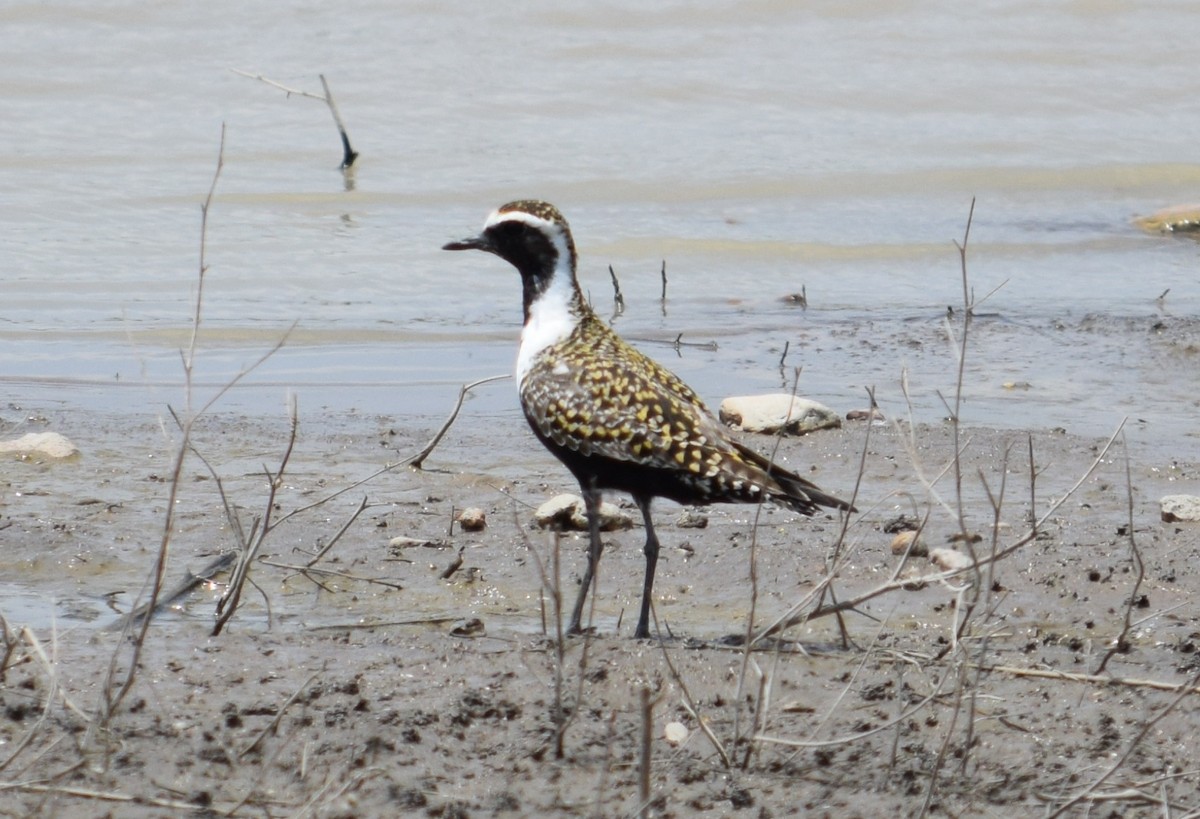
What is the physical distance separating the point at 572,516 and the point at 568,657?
4.98 ft

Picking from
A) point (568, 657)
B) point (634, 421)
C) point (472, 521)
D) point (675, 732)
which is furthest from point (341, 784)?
point (472, 521)

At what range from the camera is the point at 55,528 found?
6488 mm

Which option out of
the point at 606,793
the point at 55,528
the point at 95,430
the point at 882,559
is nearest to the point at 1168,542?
the point at 882,559

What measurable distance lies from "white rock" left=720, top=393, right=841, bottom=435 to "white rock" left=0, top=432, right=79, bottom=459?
2.91m

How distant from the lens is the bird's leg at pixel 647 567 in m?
5.39

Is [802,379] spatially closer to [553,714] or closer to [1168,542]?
[1168,542]

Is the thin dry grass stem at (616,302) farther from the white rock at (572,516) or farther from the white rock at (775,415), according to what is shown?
the white rock at (572,516)

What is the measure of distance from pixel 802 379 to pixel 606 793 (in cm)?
536

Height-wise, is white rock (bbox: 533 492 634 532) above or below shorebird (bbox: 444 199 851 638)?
below

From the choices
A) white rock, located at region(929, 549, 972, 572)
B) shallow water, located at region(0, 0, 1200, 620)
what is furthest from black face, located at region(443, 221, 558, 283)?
white rock, located at region(929, 549, 972, 572)

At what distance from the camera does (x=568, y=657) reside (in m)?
5.07

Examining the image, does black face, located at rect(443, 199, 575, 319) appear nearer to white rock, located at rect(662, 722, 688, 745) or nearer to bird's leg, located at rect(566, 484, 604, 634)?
bird's leg, located at rect(566, 484, 604, 634)

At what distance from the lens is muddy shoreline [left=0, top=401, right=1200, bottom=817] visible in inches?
166

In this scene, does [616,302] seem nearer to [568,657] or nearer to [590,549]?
[590,549]
